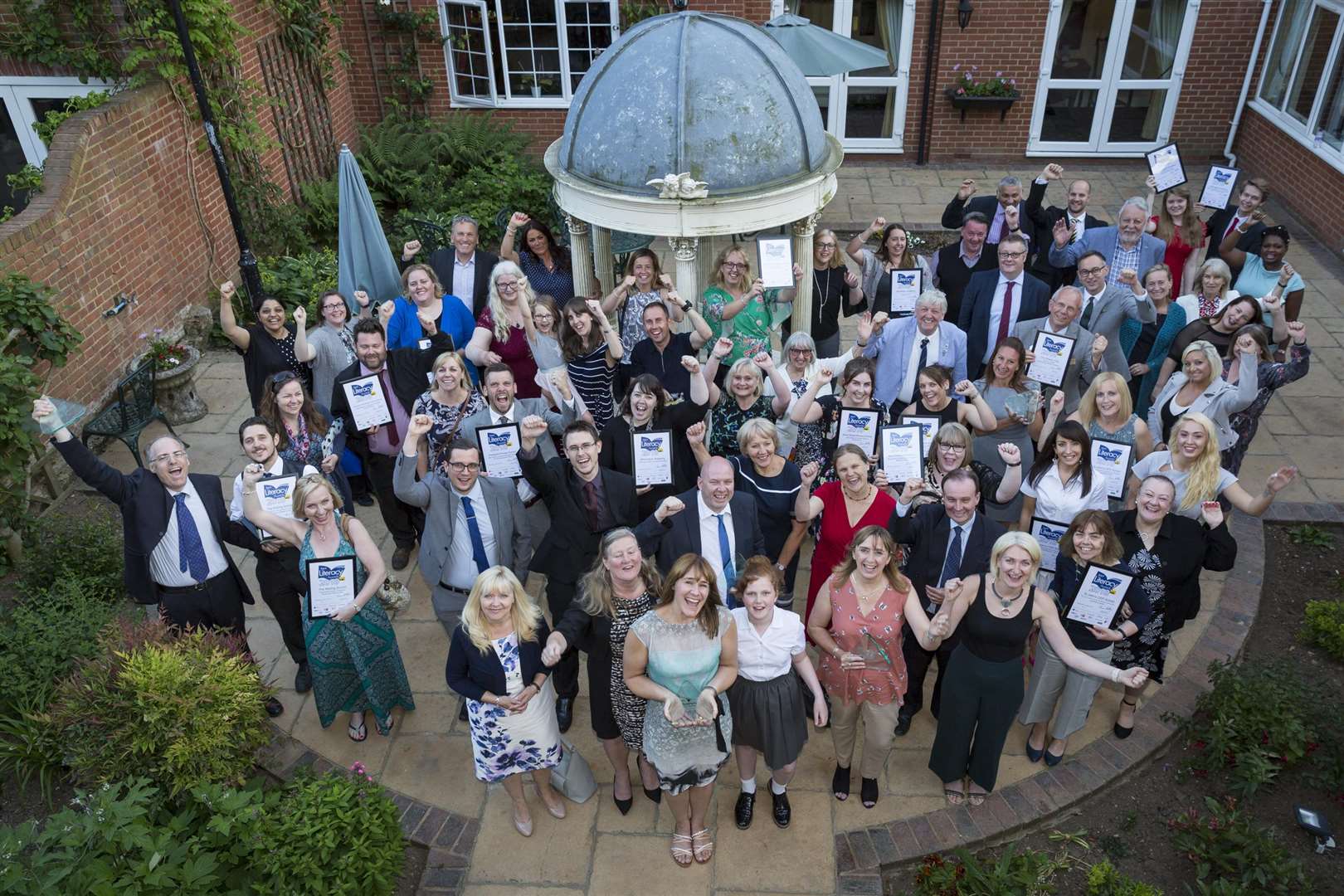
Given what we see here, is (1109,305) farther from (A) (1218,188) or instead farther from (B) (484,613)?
(B) (484,613)

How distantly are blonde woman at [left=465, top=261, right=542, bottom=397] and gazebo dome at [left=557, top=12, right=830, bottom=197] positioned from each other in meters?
1.40

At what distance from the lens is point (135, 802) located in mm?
4758

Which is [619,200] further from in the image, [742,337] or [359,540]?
[359,540]

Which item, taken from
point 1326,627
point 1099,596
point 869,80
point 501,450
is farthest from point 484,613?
point 869,80

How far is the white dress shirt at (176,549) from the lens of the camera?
5.57 metres

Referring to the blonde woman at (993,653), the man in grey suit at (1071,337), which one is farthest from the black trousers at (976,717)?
the man in grey suit at (1071,337)

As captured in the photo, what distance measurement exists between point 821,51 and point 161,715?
394 inches

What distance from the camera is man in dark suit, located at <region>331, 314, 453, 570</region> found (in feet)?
22.6

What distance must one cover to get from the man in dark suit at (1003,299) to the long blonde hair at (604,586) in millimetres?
3772

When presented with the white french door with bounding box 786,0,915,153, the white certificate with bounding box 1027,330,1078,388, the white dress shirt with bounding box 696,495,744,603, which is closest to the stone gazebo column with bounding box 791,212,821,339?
the white certificate with bounding box 1027,330,1078,388

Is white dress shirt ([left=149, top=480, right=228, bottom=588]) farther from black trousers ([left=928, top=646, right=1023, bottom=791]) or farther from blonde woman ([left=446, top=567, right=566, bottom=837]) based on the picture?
black trousers ([left=928, top=646, right=1023, bottom=791])

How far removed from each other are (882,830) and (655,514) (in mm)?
2221

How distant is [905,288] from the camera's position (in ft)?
24.8

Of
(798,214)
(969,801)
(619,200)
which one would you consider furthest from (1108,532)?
(619,200)
